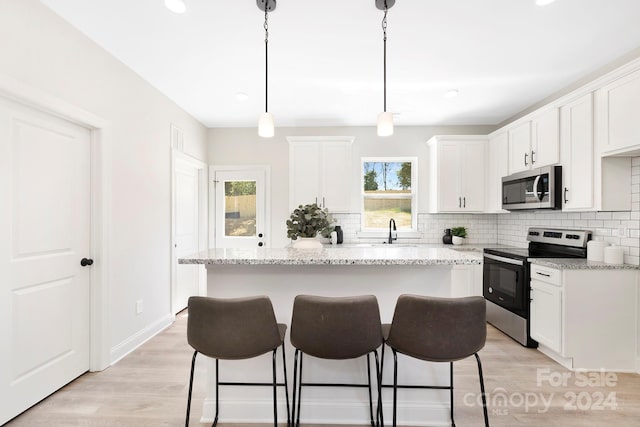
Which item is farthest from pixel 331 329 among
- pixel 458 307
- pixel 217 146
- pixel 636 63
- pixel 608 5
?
pixel 217 146

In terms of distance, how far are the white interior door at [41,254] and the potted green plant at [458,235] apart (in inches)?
163

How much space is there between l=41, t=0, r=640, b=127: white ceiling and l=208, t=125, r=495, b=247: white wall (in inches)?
32.0

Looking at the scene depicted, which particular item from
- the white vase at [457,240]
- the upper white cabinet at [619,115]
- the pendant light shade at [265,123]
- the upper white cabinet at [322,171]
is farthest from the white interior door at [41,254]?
the upper white cabinet at [619,115]

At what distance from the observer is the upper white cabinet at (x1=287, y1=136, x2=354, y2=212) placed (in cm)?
418

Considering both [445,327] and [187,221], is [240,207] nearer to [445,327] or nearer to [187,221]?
[187,221]

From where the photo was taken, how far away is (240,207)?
15.3 feet

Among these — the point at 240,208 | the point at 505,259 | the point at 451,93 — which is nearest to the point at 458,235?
the point at 505,259

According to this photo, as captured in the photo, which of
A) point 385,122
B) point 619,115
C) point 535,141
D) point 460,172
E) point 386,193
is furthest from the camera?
point 386,193

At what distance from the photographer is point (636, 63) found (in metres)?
2.24

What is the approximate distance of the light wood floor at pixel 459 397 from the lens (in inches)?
76.7

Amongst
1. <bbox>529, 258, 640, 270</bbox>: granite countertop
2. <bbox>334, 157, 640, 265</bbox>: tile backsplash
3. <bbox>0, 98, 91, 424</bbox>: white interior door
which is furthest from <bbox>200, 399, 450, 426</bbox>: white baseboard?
<bbox>334, 157, 640, 265</bbox>: tile backsplash

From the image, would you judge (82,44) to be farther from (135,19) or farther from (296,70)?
(296,70)

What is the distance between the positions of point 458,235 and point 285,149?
9.20 feet

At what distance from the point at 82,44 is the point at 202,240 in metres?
2.80
